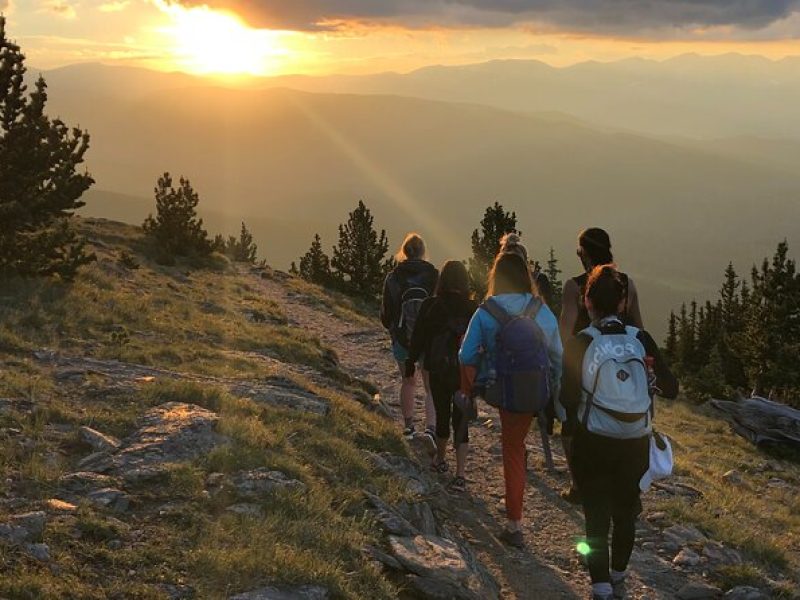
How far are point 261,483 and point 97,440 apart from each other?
172 cm

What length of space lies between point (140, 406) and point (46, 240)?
34.0ft

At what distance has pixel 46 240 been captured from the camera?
621 inches

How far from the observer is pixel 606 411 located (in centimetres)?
518

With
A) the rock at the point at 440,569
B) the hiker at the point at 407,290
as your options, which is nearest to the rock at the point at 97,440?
the rock at the point at 440,569

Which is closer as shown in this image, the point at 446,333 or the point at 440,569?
the point at 440,569

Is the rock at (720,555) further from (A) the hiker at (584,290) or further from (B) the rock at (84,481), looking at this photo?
(B) the rock at (84,481)

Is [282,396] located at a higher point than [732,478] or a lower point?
higher

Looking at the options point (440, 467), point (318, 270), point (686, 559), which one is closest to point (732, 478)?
point (686, 559)

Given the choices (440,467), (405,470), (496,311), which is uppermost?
(496,311)

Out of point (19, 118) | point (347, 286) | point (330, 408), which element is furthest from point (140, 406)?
point (347, 286)

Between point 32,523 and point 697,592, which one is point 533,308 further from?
point 32,523

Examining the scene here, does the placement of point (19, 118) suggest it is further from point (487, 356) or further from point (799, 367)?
point (799, 367)

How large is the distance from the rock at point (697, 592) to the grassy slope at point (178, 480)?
318 cm

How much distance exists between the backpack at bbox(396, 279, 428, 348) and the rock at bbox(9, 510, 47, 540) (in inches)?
206
